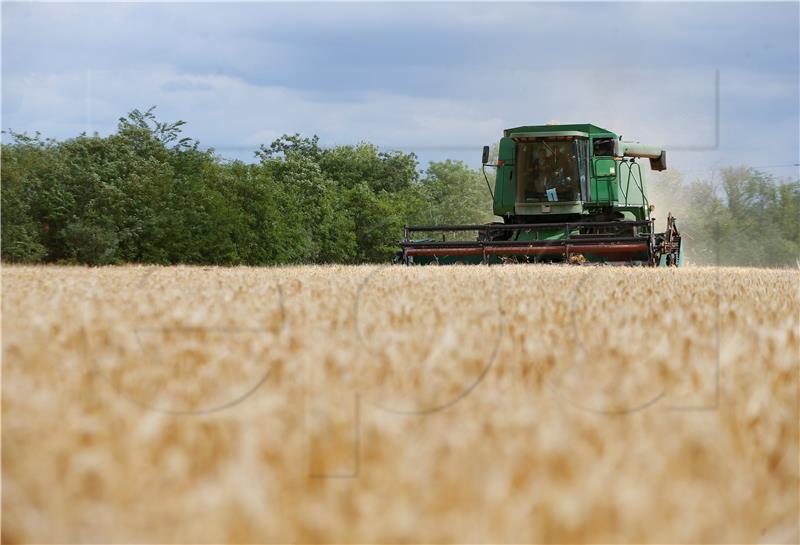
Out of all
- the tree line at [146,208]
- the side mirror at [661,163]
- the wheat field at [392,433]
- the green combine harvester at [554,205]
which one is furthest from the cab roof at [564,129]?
the wheat field at [392,433]

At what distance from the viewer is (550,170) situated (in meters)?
16.7

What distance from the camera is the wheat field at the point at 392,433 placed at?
51.4 inches

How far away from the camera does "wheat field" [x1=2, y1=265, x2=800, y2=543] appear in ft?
4.28

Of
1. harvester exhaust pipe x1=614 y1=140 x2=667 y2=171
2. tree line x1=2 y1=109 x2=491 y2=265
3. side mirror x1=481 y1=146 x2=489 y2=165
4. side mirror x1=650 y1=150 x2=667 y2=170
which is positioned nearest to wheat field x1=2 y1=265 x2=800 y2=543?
side mirror x1=481 y1=146 x2=489 y2=165

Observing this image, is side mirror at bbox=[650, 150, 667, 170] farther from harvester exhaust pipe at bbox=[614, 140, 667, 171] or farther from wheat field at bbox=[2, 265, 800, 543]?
wheat field at bbox=[2, 265, 800, 543]

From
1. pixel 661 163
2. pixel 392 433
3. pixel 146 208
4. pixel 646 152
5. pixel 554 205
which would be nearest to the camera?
pixel 392 433

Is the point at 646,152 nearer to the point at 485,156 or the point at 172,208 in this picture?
the point at 485,156

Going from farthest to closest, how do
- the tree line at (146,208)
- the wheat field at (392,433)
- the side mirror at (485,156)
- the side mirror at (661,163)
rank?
the tree line at (146,208), the side mirror at (661,163), the side mirror at (485,156), the wheat field at (392,433)

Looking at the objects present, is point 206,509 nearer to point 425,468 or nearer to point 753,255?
point 425,468

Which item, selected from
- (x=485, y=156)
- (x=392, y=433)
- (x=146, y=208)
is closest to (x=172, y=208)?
(x=146, y=208)

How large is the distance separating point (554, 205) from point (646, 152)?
2.75 metres

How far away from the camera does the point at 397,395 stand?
205cm

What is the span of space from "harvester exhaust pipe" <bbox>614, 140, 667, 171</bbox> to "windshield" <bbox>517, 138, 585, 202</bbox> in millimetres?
1325

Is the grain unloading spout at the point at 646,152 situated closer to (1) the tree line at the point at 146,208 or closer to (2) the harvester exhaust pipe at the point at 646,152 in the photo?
(2) the harvester exhaust pipe at the point at 646,152
